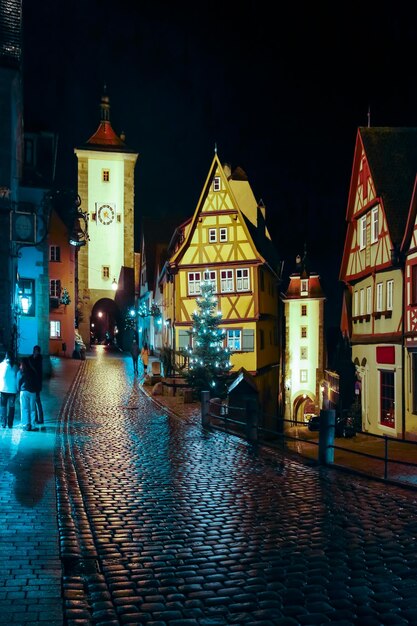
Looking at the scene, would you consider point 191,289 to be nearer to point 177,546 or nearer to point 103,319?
point 177,546

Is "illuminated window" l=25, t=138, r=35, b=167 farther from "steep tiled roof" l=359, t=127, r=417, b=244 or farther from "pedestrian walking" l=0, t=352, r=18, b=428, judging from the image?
"pedestrian walking" l=0, t=352, r=18, b=428

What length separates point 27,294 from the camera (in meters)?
32.2

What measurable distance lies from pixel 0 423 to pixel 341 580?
1274cm

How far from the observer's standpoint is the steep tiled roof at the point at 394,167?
930 inches

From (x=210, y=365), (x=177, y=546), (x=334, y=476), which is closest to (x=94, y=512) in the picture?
(x=177, y=546)

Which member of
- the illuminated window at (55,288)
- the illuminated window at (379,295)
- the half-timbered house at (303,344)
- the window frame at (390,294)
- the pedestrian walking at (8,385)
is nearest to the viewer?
the pedestrian walking at (8,385)

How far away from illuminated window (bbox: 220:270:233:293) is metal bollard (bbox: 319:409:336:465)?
78.9 ft

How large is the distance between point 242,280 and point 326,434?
24.1 meters

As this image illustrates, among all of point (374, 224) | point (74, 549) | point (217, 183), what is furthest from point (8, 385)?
point (217, 183)

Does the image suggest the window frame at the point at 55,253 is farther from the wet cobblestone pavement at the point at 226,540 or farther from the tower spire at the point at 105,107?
the wet cobblestone pavement at the point at 226,540

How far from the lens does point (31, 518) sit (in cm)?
823

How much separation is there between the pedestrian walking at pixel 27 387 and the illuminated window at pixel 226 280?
2148 cm

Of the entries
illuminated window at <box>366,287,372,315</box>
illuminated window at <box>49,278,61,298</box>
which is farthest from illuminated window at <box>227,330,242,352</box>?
illuminated window at <box>49,278,61,298</box>

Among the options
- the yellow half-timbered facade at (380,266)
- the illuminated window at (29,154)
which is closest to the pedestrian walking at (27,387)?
the yellow half-timbered facade at (380,266)
